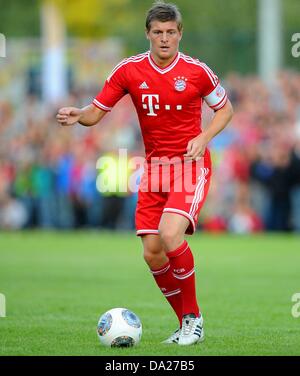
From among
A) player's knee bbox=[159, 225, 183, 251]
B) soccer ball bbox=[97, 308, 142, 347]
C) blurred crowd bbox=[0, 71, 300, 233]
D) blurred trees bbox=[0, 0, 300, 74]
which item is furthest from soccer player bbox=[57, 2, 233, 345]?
blurred trees bbox=[0, 0, 300, 74]

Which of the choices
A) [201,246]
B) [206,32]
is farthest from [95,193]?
[206,32]

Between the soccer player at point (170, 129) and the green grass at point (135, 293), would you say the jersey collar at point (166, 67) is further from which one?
the green grass at point (135, 293)

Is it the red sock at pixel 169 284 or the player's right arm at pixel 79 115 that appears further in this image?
the red sock at pixel 169 284

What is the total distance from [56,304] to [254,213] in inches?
469

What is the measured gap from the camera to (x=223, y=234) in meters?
23.5

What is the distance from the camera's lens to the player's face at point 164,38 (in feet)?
29.7

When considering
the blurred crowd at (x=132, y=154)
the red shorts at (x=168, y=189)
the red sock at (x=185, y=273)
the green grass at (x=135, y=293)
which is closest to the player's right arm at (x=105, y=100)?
the red shorts at (x=168, y=189)

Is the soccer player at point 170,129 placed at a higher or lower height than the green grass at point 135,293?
higher

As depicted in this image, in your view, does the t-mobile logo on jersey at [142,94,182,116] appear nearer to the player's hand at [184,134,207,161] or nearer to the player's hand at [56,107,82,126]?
the player's hand at [184,134,207,161]

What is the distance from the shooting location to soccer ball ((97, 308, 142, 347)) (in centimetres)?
881

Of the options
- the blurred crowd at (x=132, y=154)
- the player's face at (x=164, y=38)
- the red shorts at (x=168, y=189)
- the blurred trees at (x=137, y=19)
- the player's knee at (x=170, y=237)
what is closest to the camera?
the player's knee at (x=170, y=237)

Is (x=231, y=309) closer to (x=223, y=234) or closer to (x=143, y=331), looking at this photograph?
(x=143, y=331)

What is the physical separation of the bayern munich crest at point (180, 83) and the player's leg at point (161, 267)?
127cm

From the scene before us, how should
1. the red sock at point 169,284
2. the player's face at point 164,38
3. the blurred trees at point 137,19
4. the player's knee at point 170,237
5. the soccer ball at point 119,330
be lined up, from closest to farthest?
the soccer ball at point 119,330 → the player's knee at point 170,237 → the player's face at point 164,38 → the red sock at point 169,284 → the blurred trees at point 137,19
